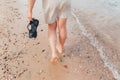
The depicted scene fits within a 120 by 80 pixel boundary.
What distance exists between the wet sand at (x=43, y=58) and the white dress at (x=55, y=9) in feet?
2.65

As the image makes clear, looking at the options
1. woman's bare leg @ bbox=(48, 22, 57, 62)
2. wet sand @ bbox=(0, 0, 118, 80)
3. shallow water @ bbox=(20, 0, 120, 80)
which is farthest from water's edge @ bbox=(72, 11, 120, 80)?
Answer: woman's bare leg @ bbox=(48, 22, 57, 62)

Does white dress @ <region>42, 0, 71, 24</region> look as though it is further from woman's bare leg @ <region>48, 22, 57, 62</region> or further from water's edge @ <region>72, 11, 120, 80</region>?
water's edge @ <region>72, 11, 120, 80</region>

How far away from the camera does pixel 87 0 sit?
10203 millimetres

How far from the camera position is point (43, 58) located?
20.4 ft

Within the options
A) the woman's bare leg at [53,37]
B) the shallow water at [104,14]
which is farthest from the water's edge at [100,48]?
the woman's bare leg at [53,37]

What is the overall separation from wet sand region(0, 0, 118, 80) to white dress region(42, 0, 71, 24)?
81 cm

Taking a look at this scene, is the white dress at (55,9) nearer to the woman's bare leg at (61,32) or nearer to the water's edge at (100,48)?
the woman's bare leg at (61,32)

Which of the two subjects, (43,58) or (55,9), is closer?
(55,9)

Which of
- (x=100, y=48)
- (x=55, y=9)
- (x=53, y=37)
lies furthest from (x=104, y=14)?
(x=55, y=9)

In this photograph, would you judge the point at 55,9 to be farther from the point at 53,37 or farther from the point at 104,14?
the point at 104,14

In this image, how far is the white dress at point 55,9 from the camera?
224 inches

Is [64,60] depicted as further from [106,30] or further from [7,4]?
[7,4]

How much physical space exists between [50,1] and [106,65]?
4.93 ft

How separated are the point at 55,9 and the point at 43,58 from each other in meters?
0.99
